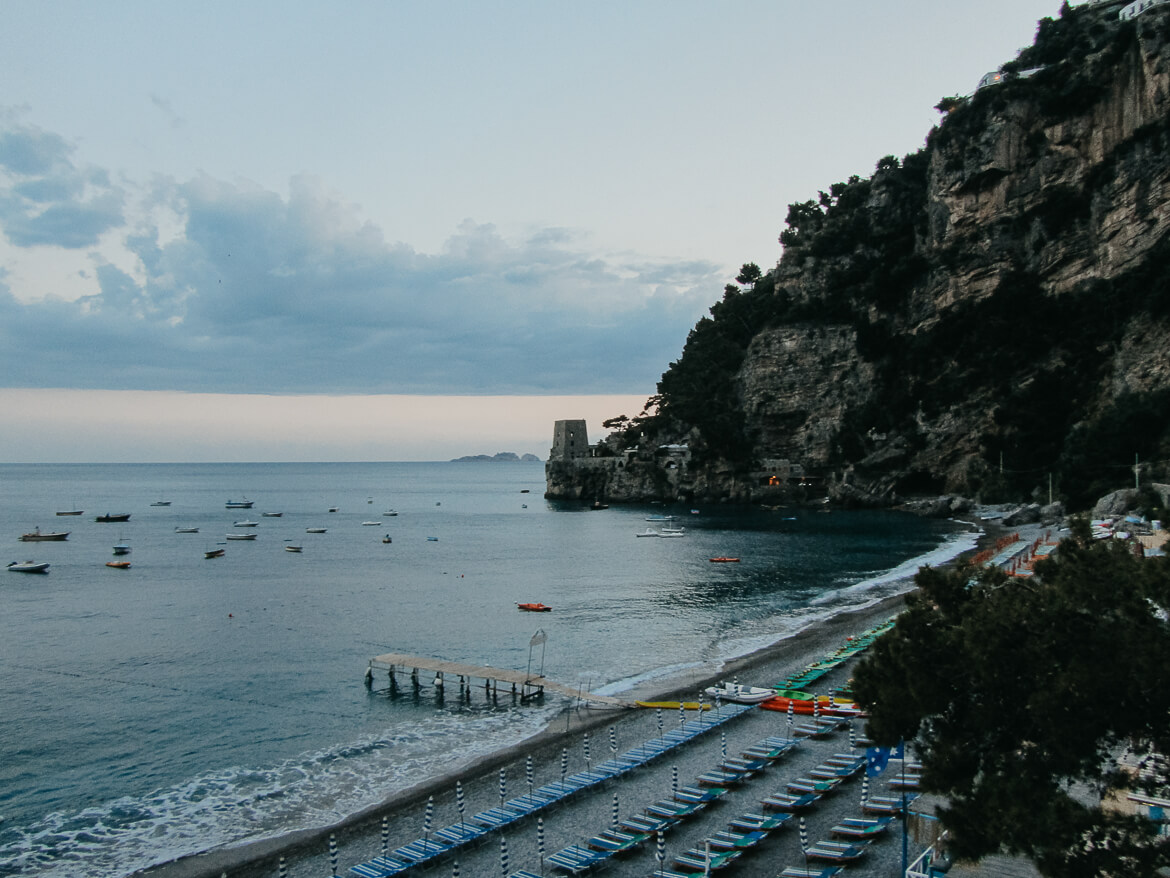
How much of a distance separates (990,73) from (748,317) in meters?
47.7

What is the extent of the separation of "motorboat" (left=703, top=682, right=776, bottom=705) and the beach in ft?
3.44

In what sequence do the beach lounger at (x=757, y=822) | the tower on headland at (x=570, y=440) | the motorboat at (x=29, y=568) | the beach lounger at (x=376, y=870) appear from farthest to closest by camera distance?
the tower on headland at (x=570, y=440), the motorboat at (x=29, y=568), the beach lounger at (x=757, y=822), the beach lounger at (x=376, y=870)

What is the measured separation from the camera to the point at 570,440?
149750 mm

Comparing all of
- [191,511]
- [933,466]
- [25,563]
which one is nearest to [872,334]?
[933,466]

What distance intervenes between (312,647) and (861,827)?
100ft

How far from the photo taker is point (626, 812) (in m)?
20.3

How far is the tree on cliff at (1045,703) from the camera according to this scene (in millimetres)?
10688

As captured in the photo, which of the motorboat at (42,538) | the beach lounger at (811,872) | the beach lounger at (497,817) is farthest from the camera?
the motorboat at (42,538)

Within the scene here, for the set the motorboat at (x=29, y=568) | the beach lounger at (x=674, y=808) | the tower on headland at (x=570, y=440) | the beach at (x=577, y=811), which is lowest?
the motorboat at (x=29, y=568)

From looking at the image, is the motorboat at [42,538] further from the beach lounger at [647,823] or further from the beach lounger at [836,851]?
the beach lounger at [836,851]

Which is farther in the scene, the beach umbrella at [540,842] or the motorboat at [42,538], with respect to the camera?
the motorboat at [42,538]

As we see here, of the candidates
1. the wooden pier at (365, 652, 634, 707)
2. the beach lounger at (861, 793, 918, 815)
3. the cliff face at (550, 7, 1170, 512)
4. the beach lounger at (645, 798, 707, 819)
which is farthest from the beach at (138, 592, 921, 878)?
the cliff face at (550, 7, 1170, 512)

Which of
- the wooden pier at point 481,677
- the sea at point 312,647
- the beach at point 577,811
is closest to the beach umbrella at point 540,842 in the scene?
the beach at point 577,811

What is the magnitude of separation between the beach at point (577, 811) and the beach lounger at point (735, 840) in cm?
23
